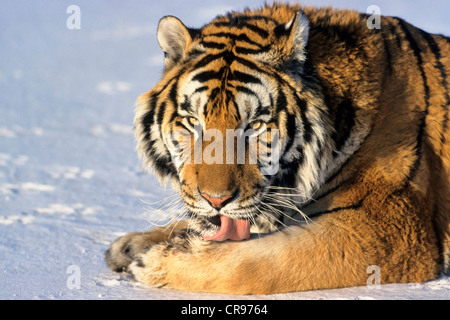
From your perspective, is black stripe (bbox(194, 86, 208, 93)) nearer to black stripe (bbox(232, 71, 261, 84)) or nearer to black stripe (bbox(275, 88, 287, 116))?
black stripe (bbox(232, 71, 261, 84))

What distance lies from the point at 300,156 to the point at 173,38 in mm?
674

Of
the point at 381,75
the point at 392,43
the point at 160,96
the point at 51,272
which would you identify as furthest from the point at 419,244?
the point at 51,272

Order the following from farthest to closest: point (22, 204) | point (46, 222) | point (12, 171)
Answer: point (12, 171) < point (22, 204) < point (46, 222)

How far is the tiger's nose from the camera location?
2199 mm

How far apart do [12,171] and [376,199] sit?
109 inches

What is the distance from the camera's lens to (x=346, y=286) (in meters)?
2.34

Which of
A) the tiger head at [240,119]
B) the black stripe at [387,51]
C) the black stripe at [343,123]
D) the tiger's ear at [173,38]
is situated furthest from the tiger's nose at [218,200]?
the black stripe at [387,51]

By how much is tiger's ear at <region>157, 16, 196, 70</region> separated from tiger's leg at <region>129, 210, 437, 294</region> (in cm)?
73

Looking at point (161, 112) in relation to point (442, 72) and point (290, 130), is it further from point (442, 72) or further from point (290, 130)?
point (442, 72)

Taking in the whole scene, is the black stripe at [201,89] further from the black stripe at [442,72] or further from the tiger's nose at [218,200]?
the black stripe at [442,72]

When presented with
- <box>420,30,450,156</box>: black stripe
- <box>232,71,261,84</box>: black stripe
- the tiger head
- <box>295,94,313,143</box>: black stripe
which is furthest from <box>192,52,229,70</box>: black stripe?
<box>420,30,450,156</box>: black stripe

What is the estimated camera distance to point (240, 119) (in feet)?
7.47
